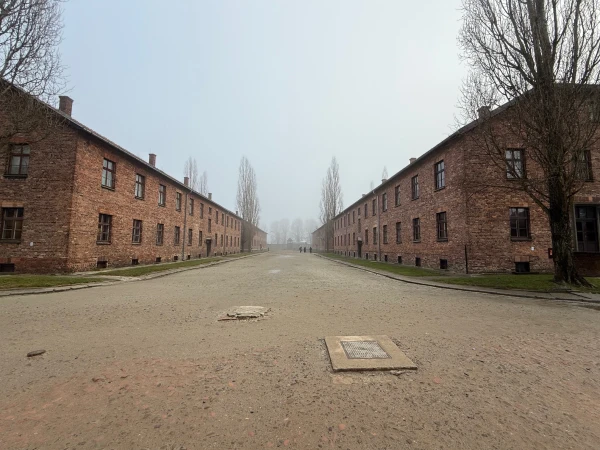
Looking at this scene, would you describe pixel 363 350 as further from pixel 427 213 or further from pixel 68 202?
pixel 427 213

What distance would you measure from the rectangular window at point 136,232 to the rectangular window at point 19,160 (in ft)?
21.7

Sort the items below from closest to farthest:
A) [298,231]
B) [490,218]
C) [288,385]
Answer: [288,385]
[490,218]
[298,231]

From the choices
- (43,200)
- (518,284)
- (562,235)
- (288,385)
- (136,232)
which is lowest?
(288,385)

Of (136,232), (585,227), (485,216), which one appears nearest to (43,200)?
(136,232)

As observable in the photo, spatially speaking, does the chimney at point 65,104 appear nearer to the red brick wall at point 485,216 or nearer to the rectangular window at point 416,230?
the red brick wall at point 485,216

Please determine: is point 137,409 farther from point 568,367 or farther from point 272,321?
point 568,367

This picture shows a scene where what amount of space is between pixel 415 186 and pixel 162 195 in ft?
66.3

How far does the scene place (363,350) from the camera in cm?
432

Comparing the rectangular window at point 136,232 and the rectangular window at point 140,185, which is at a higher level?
the rectangular window at point 140,185

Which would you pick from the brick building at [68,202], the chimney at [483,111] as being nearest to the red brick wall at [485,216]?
the chimney at [483,111]

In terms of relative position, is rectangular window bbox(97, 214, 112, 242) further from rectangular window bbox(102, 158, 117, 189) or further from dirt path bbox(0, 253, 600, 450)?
dirt path bbox(0, 253, 600, 450)

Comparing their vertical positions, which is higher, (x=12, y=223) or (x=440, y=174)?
(x=440, y=174)

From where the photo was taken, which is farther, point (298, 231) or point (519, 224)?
point (298, 231)

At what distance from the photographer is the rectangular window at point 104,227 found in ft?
58.5
